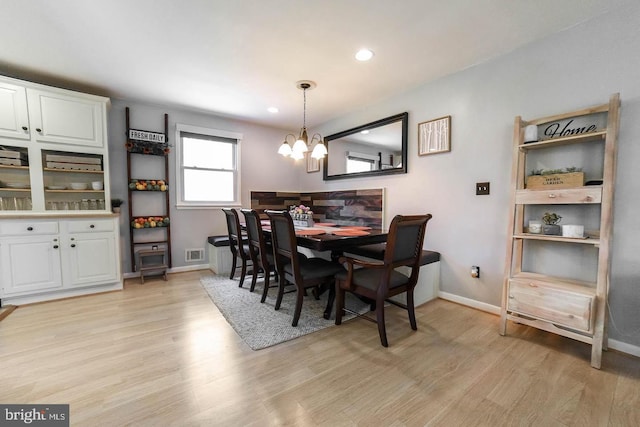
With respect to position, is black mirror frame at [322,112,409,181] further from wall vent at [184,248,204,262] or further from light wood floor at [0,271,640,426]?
wall vent at [184,248,204,262]

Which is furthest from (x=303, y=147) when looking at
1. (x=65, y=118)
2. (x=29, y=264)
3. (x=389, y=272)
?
(x=29, y=264)

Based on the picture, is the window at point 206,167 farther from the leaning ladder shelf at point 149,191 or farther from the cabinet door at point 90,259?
the cabinet door at point 90,259

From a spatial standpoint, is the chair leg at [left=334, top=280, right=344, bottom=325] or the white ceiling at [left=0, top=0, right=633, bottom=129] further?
the chair leg at [left=334, top=280, right=344, bottom=325]

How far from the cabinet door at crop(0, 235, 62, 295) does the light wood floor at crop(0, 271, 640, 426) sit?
0.41 meters

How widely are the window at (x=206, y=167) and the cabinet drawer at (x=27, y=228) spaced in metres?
1.39

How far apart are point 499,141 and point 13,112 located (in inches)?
192

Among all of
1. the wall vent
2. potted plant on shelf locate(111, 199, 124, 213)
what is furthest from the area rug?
potted plant on shelf locate(111, 199, 124, 213)

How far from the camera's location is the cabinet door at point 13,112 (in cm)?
256

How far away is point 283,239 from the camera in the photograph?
→ 2.22 meters

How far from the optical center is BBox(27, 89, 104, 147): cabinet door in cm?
271

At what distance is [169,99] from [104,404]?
11.2ft

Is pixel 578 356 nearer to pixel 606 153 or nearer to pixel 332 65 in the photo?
pixel 606 153

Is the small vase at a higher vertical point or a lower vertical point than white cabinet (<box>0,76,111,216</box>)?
lower

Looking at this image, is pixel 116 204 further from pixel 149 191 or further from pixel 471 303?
pixel 471 303
